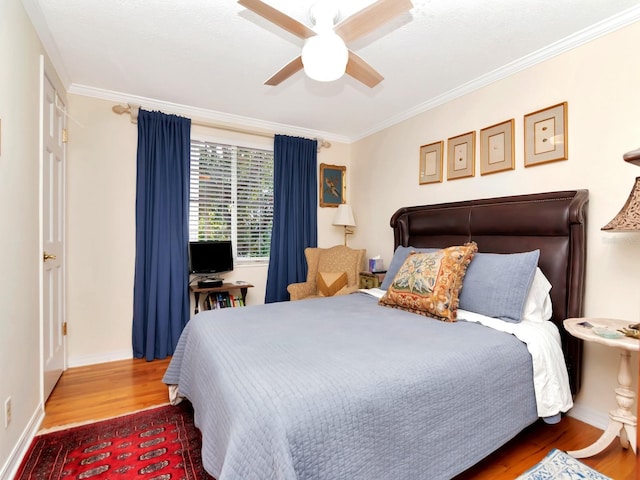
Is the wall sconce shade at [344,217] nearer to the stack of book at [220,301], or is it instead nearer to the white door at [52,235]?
the stack of book at [220,301]

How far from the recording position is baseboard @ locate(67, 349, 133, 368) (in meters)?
3.03

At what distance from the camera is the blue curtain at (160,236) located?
10.6ft

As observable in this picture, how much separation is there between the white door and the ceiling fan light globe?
6.19 ft

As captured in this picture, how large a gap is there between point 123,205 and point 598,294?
3.97 meters

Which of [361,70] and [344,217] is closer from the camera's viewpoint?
[361,70]

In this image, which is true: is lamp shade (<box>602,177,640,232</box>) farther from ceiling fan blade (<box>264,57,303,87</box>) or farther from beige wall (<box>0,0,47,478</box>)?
beige wall (<box>0,0,47,478</box>)

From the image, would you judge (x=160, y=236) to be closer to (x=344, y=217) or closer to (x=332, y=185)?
(x=344, y=217)

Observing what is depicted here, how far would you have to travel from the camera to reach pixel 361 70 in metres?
2.06

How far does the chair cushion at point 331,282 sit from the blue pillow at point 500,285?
150cm

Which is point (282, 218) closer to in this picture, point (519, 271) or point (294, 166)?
point (294, 166)

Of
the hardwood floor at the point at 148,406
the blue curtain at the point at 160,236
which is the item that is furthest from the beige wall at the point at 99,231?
the hardwood floor at the point at 148,406

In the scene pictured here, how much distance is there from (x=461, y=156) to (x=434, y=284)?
1438mm

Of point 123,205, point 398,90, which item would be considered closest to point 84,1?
point 123,205

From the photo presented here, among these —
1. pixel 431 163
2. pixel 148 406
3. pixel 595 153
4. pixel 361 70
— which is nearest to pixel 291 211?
pixel 431 163
